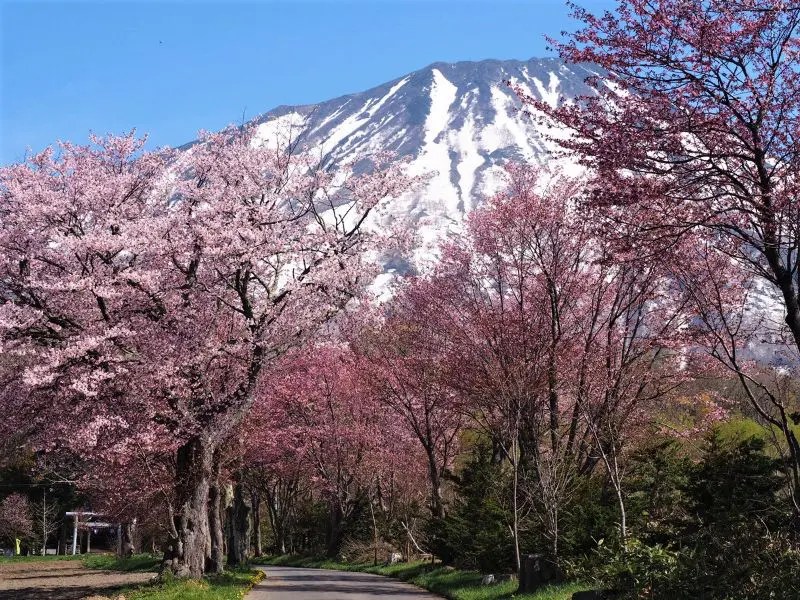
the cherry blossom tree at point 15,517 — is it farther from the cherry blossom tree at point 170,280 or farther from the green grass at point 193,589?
the green grass at point 193,589

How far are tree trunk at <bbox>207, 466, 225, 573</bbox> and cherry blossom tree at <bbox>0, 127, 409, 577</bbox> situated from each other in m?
4.01

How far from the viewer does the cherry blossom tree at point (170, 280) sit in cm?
1764

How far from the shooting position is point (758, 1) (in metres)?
8.59

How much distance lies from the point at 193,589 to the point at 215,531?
9.41m

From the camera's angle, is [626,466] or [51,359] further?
[626,466]

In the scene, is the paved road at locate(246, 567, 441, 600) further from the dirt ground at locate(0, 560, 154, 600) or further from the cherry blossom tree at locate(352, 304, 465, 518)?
the cherry blossom tree at locate(352, 304, 465, 518)

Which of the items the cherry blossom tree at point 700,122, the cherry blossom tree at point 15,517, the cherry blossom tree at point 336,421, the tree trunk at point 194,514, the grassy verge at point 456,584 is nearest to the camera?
the cherry blossom tree at point 700,122

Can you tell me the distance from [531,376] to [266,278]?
7.13 metres

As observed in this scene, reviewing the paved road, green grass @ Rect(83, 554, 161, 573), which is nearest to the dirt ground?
green grass @ Rect(83, 554, 161, 573)

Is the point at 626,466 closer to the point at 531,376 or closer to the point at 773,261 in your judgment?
the point at 531,376

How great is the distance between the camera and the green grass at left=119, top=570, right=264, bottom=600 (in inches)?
Answer: 618

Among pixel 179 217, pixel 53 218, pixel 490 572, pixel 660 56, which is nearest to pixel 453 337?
pixel 490 572

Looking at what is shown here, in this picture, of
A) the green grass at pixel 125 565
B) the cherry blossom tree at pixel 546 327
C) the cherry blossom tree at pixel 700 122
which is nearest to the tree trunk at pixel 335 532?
the green grass at pixel 125 565

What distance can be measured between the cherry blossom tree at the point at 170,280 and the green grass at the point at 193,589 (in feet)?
2.39
